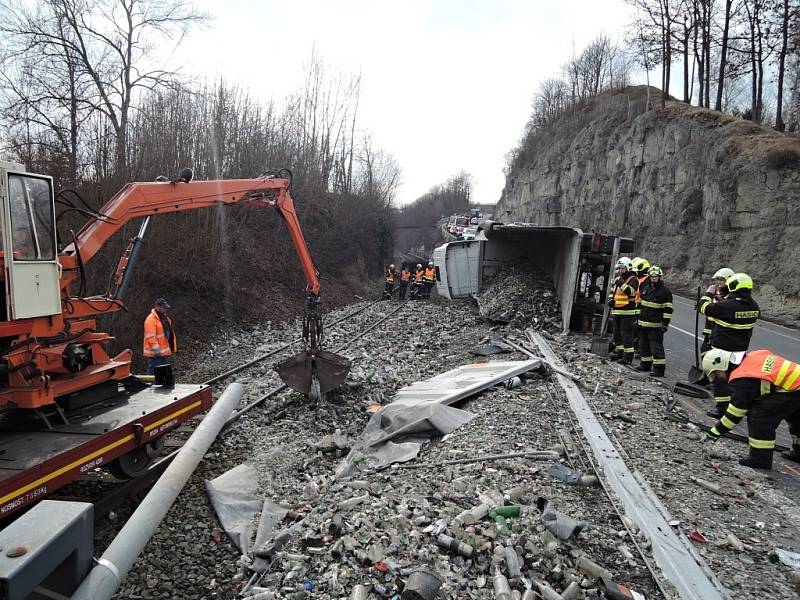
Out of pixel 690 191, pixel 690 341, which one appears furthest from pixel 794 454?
pixel 690 191

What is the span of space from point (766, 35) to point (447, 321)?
23.6m

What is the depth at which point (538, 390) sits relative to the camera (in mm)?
7117

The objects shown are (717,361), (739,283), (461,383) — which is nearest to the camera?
(717,361)

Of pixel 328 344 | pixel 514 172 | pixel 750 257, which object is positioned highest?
pixel 514 172

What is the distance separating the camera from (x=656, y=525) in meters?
3.79

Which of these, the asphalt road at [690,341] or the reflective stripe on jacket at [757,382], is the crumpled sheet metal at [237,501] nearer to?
the reflective stripe on jacket at [757,382]

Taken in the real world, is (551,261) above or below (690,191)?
below

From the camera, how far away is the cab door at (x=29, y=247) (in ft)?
13.4

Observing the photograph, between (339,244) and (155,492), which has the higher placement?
(339,244)

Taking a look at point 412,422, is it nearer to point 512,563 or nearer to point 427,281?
point 512,563

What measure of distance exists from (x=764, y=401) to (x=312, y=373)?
18.3ft

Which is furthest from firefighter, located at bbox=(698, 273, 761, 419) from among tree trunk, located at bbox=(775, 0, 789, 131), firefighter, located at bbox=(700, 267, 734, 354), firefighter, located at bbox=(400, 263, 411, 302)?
tree trunk, located at bbox=(775, 0, 789, 131)

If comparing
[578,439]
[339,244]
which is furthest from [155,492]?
[339,244]

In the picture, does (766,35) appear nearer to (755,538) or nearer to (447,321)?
(447,321)
